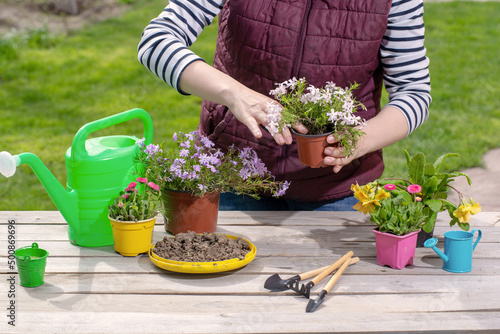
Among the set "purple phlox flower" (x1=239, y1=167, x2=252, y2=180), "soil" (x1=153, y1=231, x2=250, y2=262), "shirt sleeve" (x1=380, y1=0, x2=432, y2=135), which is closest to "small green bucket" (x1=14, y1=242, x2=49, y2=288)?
"soil" (x1=153, y1=231, x2=250, y2=262)

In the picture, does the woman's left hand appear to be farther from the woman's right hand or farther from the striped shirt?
the striped shirt

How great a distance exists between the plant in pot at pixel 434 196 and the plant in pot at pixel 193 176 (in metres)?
0.44

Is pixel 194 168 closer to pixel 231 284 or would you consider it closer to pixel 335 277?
pixel 231 284

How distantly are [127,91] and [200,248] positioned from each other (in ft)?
15.2

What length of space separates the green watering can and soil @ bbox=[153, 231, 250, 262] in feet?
0.69

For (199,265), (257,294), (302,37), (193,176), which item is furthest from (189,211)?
(302,37)

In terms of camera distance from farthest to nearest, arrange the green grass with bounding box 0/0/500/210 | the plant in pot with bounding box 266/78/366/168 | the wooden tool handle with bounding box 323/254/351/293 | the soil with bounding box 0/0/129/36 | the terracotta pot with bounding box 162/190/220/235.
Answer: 1. the soil with bounding box 0/0/129/36
2. the green grass with bounding box 0/0/500/210
3. the terracotta pot with bounding box 162/190/220/235
4. the plant in pot with bounding box 266/78/366/168
5. the wooden tool handle with bounding box 323/254/351/293

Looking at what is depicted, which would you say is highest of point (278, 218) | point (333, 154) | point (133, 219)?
point (333, 154)

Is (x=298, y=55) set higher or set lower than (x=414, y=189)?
higher

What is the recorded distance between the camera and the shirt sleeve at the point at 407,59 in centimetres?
208

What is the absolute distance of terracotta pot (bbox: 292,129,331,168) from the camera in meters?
1.77

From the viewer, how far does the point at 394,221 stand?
1781mm

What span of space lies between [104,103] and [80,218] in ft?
14.0

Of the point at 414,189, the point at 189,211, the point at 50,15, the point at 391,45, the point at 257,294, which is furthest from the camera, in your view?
the point at 50,15
